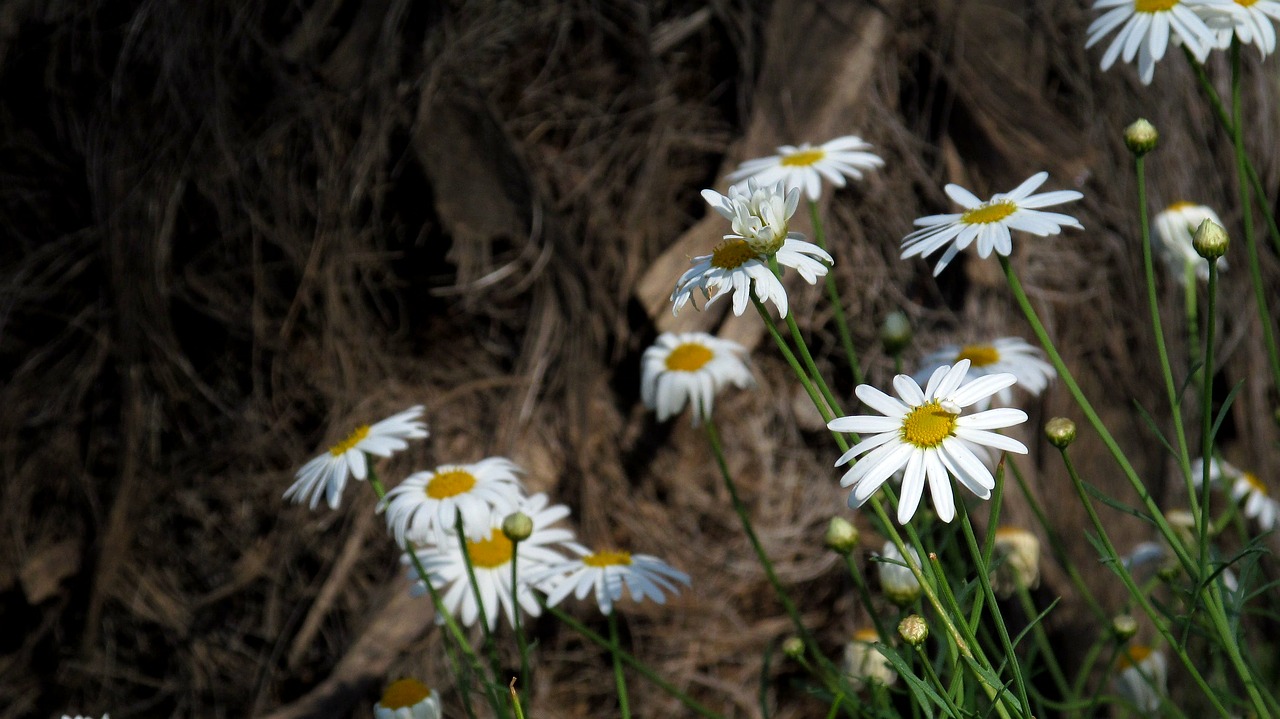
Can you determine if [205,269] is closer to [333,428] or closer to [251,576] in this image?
[333,428]

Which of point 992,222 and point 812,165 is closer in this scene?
point 992,222

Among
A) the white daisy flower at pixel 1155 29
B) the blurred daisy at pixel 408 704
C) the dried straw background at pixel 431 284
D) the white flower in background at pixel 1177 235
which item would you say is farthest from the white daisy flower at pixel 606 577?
the white flower in background at pixel 1177 235

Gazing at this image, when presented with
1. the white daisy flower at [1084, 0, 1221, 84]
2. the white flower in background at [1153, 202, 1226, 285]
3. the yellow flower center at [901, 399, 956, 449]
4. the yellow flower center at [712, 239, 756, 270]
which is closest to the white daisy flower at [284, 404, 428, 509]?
the yellow flower center at [712, 239, 756, 270]

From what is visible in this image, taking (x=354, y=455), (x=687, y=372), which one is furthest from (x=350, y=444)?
(x=687, y=372)

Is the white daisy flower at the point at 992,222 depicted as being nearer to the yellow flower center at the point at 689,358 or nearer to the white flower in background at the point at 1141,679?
the yellow flower center at the point at 689,358

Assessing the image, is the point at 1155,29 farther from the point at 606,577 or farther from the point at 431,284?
the point at 431,284

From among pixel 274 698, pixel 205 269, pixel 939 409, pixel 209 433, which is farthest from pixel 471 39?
pixel 939 409
